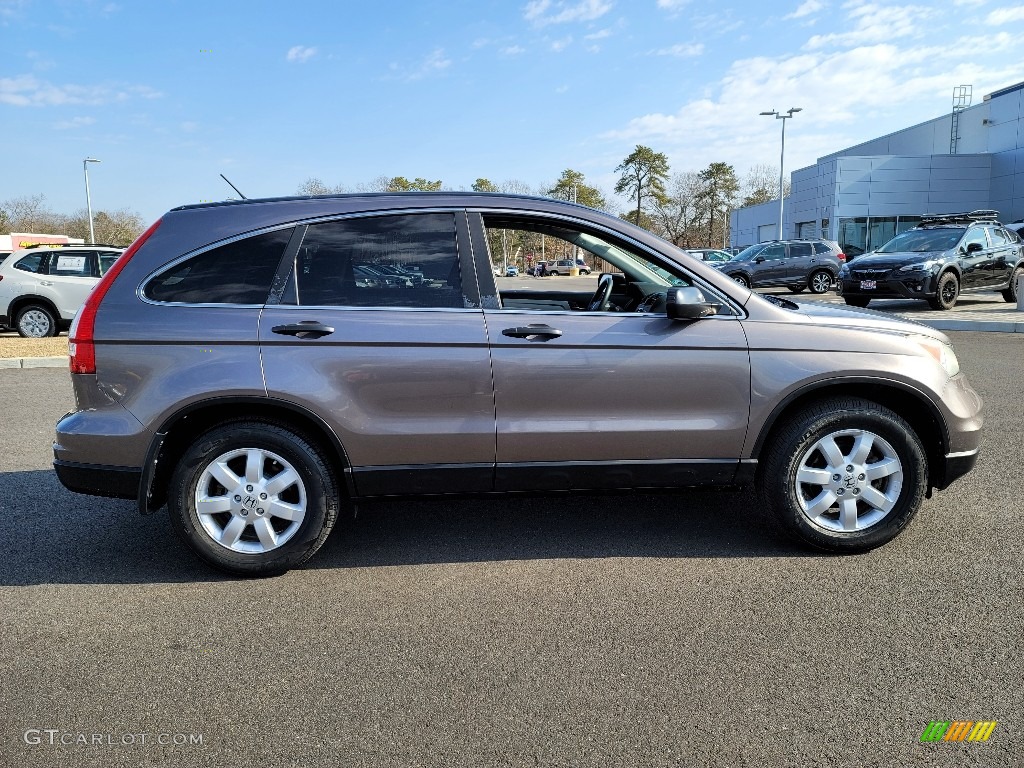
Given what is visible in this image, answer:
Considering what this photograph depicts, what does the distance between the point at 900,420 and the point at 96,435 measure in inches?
148

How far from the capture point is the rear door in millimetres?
3385

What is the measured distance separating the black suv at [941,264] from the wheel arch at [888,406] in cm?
1278

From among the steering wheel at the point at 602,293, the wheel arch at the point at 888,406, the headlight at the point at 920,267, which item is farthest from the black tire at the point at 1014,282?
the steering wheel at the point at 602,293

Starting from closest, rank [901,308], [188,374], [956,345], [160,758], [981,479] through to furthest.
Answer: [160,758] → [188,374] → [981,479] → [956,345] → [901,308]

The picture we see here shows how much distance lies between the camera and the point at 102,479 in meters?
3.45

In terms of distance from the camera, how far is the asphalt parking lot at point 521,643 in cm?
232

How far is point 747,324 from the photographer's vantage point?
356cm

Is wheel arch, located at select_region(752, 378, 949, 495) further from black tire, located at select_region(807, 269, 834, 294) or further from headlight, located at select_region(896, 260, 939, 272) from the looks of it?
black tire, located at select_region(807, 269, 834, 294)

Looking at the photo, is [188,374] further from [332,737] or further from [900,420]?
[900,420]

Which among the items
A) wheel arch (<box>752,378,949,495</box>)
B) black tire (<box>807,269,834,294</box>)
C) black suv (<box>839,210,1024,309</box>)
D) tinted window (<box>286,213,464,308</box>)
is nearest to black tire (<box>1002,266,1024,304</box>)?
black suv (<box>839,210,1024,309</box>)

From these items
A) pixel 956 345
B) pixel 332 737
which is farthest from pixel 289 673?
pixel 956 345

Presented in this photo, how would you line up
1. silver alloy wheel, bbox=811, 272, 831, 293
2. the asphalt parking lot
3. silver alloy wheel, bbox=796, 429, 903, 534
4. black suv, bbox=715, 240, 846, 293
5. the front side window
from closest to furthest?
the asphalt parking lot, silver alloy wheel, bbox=796, 429, 903, 534, the front side window, black suv, bbox=715, 240, 846, 293, silver alloy wheel, bbox=811, 272, 831, 293

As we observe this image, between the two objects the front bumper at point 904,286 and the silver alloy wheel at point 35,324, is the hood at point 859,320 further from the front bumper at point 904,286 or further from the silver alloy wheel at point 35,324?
the silver alloy wheel at point 35,324

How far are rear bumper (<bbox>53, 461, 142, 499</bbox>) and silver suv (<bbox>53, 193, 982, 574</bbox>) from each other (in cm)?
1
